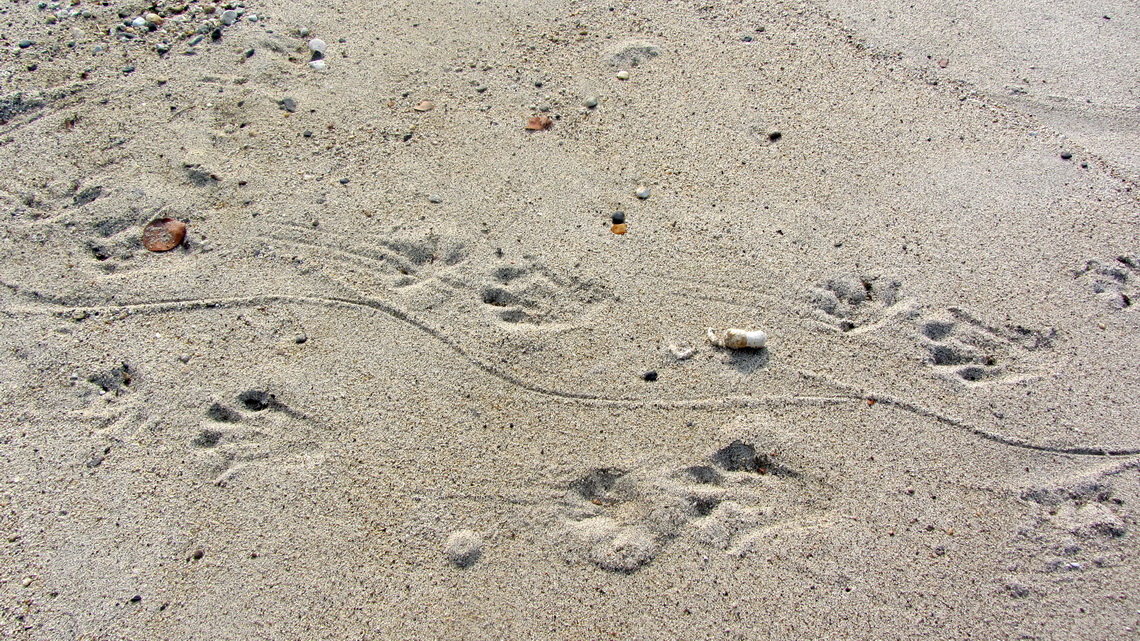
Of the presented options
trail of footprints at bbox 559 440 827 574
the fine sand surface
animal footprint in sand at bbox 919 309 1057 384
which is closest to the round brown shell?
the fine sand surface

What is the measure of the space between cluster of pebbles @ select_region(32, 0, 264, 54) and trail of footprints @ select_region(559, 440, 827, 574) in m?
3.22

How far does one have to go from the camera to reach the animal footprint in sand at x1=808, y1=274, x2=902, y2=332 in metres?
2.79

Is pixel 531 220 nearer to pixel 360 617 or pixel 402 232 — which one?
pixel 402 232

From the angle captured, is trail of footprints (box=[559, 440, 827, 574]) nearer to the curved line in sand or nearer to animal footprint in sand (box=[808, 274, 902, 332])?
the curved line in sand

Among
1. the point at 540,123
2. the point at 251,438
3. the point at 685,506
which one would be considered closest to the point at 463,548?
the point at 685,506

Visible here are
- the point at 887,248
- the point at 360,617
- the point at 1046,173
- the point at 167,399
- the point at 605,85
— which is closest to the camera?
the point at 360,617

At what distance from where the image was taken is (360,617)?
2.16 meters

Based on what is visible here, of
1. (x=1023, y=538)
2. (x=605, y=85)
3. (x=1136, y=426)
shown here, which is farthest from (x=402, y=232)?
(x=1136, y=426)

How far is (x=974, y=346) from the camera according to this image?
273 centimetres

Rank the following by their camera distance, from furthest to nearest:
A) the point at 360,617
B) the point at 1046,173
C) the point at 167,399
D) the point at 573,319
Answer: the point at 1046,173 → the point at 573,319 → the point at 167,399 → the point at 360,617

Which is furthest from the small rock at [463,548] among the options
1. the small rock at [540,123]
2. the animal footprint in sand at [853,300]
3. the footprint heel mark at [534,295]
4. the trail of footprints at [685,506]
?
the small rock at [540,123]

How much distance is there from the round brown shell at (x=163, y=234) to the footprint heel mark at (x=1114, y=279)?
3524 mm

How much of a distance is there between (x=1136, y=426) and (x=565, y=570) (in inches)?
76.1

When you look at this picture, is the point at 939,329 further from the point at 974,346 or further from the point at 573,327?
the point at 573,327
